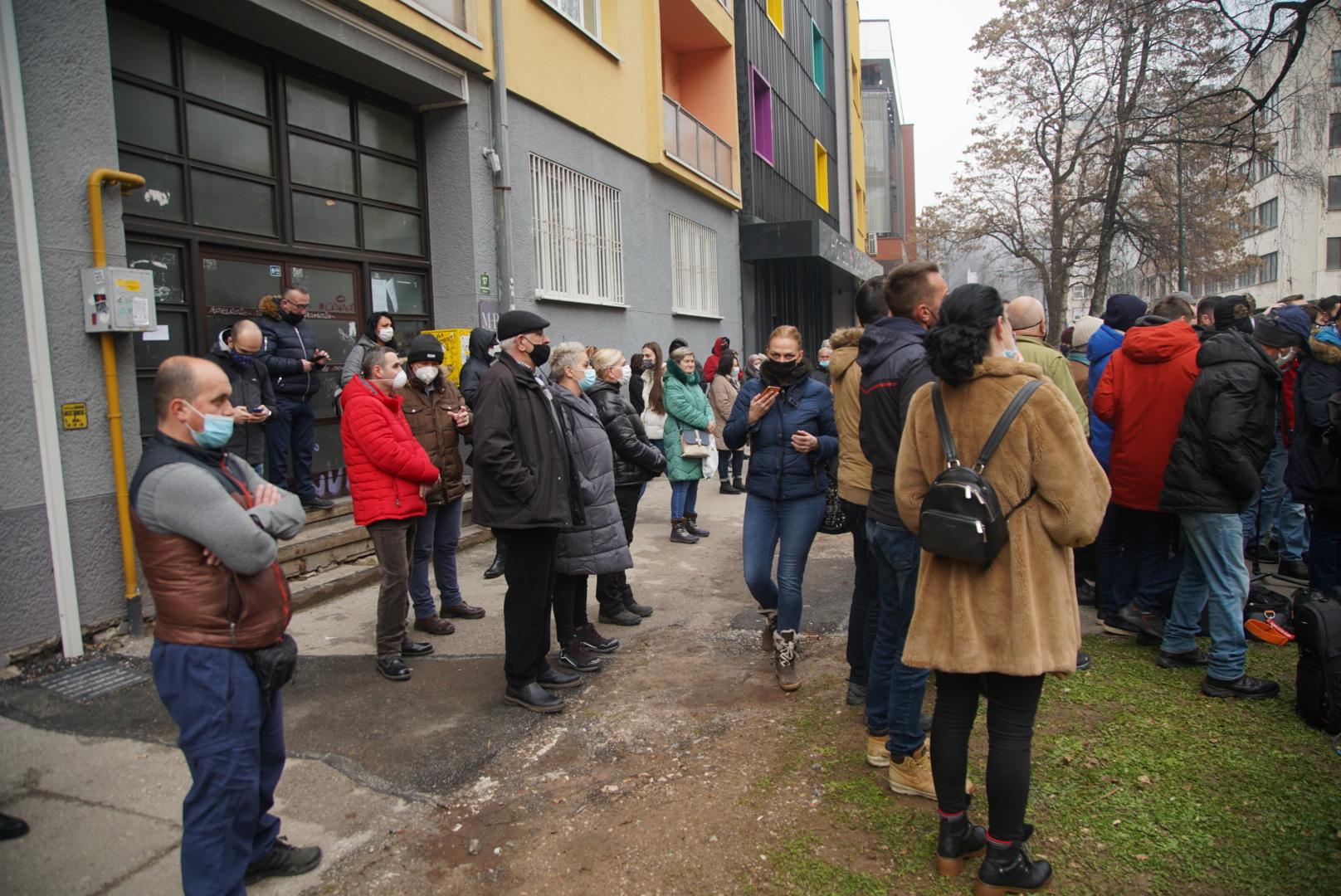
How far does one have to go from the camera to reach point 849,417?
4363 millimetres

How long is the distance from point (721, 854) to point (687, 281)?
12.2m

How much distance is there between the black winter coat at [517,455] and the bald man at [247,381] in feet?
8.35

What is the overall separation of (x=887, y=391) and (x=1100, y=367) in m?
3.06

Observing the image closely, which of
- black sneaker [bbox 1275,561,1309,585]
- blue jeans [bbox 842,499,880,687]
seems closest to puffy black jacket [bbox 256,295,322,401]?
blue jeans [bbox 842,499,880,687]

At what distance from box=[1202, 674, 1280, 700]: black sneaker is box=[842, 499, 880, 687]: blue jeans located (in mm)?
1832

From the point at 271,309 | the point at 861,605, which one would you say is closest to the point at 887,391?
the point at 861,605

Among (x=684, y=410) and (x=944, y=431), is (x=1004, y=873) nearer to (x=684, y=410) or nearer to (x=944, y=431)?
(x=944, y=431)

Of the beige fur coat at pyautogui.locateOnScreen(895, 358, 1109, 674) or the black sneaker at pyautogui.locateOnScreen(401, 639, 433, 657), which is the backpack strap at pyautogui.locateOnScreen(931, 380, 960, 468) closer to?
the beige fur coat at pyautogui.locateOnScreen(895, 358, 1109, 674)

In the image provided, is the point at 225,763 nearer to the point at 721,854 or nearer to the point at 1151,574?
the point at 721,854

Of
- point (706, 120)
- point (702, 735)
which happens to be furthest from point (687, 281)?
point (702, 735)

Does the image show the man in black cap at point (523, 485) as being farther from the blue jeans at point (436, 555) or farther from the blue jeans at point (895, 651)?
the blue jeans at point (895, 651)

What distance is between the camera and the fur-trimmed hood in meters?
6.88

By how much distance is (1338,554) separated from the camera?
5.55 m

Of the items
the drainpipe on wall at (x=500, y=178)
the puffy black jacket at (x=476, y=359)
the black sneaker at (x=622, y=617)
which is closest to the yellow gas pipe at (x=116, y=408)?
the puffy black jacket at (x=476, y=359)
